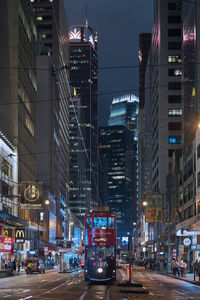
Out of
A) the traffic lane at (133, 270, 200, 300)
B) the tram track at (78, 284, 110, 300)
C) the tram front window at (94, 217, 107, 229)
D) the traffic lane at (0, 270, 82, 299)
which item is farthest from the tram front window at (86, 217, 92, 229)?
the tram track at (78, 284, 110, 300)

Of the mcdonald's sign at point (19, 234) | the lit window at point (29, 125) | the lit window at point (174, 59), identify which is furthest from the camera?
the lit window at point (174, 59)

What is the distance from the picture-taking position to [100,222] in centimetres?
3972

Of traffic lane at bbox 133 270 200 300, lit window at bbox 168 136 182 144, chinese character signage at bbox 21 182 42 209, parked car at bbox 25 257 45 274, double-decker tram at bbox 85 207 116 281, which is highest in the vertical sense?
lit window at bbox 168 136 182 144

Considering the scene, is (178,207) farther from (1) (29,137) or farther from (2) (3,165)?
(2) (3,165)

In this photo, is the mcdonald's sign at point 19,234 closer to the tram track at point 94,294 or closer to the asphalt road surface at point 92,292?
the asphalt road surface at point 92,292

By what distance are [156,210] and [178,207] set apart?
779 centimetres

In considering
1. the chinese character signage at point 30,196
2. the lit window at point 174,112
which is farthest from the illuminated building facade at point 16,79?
the lit window at point 174,112

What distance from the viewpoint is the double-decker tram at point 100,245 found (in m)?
39.7

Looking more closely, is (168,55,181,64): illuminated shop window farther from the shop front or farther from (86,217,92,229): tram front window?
(86,217,92,229): tram front window

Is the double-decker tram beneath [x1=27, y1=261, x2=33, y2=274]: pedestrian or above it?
above

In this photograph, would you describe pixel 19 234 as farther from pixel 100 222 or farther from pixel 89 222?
pixel 100 222

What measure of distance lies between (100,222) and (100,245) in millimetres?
1734

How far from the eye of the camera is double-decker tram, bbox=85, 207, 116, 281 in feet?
130

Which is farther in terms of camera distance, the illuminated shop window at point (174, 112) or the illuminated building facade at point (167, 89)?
the illuminated shop window at point (174, 112)
